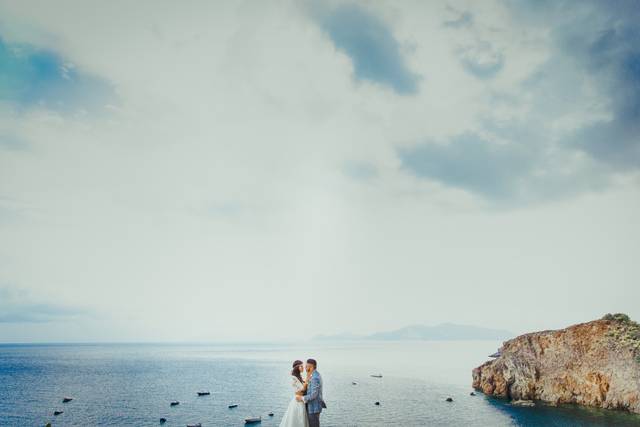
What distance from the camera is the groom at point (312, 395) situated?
47.4 ft

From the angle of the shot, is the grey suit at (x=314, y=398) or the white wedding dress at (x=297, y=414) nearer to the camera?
the grey suit at (x=314, y=398)

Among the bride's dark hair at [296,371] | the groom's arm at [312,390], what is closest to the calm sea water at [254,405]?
the bride's dark hair at [296,371]

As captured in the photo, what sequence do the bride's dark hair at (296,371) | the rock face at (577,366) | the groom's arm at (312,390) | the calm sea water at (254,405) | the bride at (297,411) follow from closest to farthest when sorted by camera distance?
the groom's arm at (312,390) < the bride at (297,411) < the bride's dark hair at (296,371) < the calm sea water at (254,405) < the rock face at (577,366)

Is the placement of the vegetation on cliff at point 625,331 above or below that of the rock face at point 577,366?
above

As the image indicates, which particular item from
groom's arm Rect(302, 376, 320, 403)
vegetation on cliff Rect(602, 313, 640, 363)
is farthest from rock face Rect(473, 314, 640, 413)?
groom's arm Rect(302, 376, 320, 403)

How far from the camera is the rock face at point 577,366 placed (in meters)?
48.9

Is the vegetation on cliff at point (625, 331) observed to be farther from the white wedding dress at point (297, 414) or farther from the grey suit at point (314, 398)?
the white wedding dress at point (297, 414)

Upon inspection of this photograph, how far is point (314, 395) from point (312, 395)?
0.40 feet

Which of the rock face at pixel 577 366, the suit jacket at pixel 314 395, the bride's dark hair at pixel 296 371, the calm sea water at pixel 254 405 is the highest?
the bride's dark hair at pixel 296 371

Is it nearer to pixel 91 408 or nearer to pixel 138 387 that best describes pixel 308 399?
pixel 91 408

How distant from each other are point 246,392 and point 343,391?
64.3 feet

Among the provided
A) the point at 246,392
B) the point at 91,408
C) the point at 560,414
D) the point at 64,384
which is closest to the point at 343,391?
the point at 246,392

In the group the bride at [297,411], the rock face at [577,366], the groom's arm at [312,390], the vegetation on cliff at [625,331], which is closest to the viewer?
the groom's arm at [312,390]

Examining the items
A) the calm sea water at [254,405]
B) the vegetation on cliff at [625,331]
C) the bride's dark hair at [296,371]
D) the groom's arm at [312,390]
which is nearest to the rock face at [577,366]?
the vegetation on cliff at [625,331]
